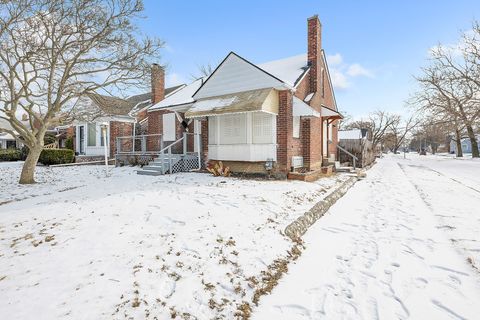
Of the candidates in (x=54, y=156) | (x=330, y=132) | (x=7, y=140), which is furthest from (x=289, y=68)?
(x=7, y=140)

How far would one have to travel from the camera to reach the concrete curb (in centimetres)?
534

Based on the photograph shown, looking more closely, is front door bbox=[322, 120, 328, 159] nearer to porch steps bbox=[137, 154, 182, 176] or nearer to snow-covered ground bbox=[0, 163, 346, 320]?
porch steps bbox=[137, 154, 182, 176]

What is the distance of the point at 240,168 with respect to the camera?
12.0m

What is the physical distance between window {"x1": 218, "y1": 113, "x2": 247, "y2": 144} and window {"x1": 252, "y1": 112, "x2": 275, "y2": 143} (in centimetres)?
47

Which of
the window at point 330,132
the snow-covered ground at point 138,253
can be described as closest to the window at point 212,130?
the snow-covered ground at point 138,253

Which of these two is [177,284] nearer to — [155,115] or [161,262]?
[161,262]

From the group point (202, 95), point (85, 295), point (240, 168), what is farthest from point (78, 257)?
point (202, 95)

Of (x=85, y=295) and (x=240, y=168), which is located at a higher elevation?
(x=240, y=168)

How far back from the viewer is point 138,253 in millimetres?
4004

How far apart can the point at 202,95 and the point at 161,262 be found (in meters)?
11.0

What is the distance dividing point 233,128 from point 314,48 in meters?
5.86

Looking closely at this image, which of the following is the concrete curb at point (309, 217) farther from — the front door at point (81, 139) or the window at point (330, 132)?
the front door at point (81, 139)

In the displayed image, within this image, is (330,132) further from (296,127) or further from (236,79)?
(236,79)

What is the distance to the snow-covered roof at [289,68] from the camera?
1213 centimetres
